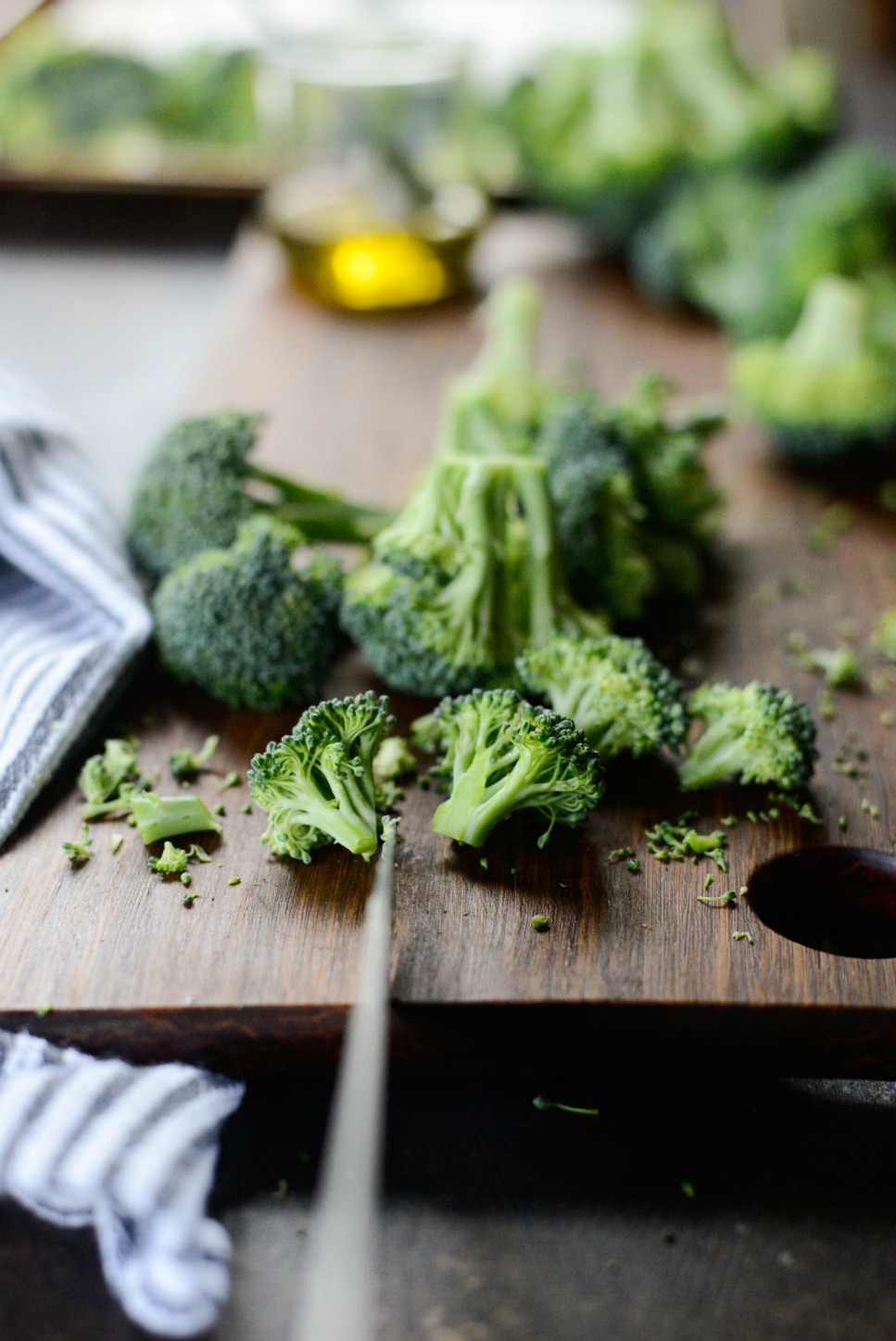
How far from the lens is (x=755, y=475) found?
2.02 metres

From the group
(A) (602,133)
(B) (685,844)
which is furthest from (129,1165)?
(A) (602,133)

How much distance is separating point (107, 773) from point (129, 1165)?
44 centimetres

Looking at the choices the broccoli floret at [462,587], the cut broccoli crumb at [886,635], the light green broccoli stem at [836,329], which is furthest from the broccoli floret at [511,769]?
the light green broccoli stem at [836,329]

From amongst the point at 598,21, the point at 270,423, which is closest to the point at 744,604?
the point at 270,423

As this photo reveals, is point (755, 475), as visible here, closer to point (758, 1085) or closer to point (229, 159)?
point (758, 1085)

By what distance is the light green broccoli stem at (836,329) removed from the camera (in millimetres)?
2014

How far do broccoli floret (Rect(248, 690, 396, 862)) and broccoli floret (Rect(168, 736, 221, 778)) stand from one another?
0.15m

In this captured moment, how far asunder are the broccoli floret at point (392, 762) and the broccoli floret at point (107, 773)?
27 centimetres

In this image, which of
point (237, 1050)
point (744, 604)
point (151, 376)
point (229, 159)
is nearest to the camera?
point (237, 1050)

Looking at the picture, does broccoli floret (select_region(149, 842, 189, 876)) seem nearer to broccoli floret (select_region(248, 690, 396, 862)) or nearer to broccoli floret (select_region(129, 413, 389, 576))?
broccoli floret (select_region(248, 690, 396, 862))

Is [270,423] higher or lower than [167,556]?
lower

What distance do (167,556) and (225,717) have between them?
0.25m

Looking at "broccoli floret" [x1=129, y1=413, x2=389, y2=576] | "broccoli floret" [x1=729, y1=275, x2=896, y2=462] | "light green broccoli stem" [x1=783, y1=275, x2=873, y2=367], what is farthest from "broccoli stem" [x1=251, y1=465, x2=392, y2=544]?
"light green broccoli stem" [x1=783, y1=275, x2=873, y2=367]

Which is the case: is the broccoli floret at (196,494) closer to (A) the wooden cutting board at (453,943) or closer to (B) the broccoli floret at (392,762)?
(A) the wooden cutting board at (453,943)
